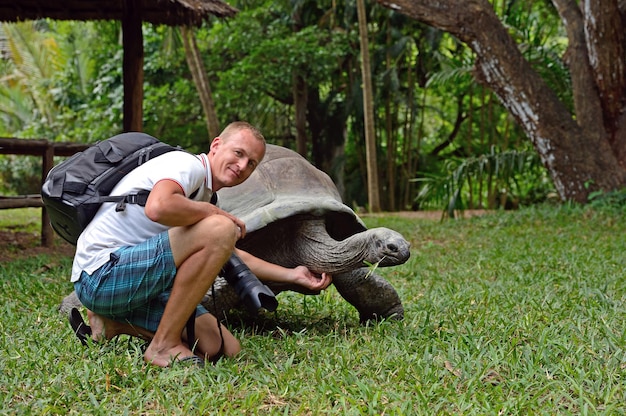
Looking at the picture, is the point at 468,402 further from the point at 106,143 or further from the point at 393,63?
the point at 393,63

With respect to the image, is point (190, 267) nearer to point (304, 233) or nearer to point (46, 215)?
point (304, 233)

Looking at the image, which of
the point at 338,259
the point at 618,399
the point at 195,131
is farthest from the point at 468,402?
the point at 195,131

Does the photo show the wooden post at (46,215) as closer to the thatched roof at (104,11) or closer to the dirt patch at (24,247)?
the dirt patch at (24,247)

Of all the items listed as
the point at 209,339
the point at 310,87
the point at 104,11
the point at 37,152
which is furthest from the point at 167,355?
the point at 310,87

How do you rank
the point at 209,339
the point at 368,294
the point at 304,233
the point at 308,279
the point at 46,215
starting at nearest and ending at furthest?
the point at 209,339, the point at 308,279, the point at 304,233, the point at 368,294, the point at 46,215

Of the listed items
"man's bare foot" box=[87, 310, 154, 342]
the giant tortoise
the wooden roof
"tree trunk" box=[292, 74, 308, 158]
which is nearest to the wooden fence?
the wooden roof

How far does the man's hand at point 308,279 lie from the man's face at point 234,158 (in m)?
0.55

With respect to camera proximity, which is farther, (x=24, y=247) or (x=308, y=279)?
(x=24, y=247)

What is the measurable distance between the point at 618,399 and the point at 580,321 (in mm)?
1076

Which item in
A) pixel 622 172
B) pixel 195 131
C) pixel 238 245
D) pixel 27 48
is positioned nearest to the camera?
pixel 238 245

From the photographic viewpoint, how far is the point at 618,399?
2324 mm

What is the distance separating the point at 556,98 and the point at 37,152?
6.12 metres

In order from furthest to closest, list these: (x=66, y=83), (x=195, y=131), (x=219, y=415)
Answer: (x=66, y=83) → (x=195, y=131) → (x=219, y=415)

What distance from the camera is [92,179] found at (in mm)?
2748
